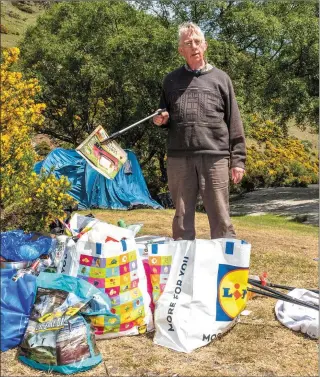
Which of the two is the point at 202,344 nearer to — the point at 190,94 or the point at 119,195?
the point at 190,94

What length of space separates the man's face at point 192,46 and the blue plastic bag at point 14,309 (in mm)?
1714

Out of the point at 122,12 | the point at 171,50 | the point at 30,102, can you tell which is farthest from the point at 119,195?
the point at 30,102

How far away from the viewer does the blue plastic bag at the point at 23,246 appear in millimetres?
3164

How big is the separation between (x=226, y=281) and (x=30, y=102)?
179 cm

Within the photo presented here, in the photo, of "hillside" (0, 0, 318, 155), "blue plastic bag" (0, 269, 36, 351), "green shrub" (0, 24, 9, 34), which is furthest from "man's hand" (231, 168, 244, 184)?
"green shrub" (0, 24, 9, 34)

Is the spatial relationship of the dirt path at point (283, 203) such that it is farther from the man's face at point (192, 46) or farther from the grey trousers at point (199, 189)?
the man's face at point (192, 46)

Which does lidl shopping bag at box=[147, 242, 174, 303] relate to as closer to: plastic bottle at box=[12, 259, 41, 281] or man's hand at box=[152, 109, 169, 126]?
plastic bottle at box=[12, 259, 41, 281]

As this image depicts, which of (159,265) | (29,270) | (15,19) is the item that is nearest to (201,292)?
(159,265)

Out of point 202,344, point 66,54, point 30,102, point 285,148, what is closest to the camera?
point 202,344

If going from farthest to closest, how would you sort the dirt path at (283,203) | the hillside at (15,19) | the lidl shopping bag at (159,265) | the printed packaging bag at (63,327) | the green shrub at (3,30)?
the green shrub at (3,30), the hillside at (15,19), the dirt path at (283,203), the lidl shopping bag at (159,265), the printed packaging bag at (63,327)

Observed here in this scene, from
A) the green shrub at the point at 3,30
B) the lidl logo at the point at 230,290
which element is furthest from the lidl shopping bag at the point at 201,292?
the green shrub at the point at 3,30

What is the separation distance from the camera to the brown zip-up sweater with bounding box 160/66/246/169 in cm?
321

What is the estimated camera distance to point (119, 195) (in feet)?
38.9

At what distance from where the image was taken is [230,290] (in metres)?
2.85
